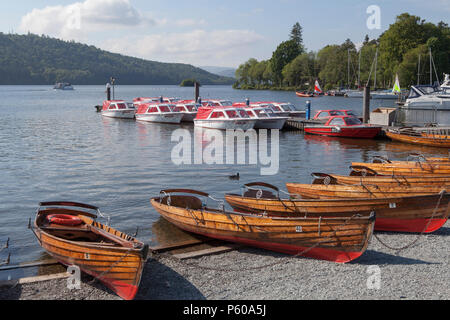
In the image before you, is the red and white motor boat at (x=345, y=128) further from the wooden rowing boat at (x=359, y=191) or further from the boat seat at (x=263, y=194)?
the boat seat at (x=263, y=194)

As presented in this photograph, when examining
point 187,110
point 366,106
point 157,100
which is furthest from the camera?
point 157,100

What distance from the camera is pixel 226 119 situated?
136 feet

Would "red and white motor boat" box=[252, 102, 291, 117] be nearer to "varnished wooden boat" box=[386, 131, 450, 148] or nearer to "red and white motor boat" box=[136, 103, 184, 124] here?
"red and white motor boat" box=[136, 103, 184, 124]

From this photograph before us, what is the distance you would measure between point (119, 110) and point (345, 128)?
3133 centimetres

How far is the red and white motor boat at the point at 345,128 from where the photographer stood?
35.4 metres

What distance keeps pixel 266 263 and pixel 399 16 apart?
11564cm

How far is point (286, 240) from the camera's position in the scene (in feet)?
36.9

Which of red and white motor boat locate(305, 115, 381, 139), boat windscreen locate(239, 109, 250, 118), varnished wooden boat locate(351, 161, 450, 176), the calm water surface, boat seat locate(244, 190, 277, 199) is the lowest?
the calm water surface

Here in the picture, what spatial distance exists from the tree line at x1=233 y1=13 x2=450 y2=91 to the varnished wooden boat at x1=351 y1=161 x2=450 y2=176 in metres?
83.9

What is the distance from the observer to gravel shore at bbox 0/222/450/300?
9.23 meters

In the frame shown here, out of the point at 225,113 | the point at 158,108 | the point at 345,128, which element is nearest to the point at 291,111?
the point at 225,113

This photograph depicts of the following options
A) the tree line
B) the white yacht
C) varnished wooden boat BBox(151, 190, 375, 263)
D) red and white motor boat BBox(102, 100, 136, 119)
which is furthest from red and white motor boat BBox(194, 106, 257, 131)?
the tree line

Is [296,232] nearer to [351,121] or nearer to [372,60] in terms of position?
[351,121]

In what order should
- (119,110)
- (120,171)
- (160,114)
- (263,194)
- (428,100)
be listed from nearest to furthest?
1. (263,194)
2. (120,171)
3. (160,114)
4. (119,110)
5. (428,100)
